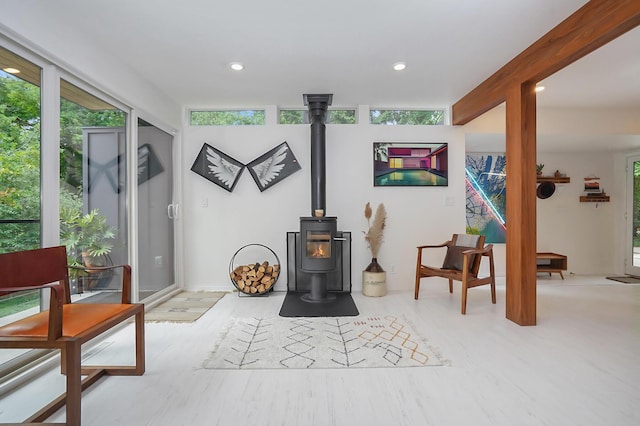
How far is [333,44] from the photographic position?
254cm

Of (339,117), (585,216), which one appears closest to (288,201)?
(339,117)

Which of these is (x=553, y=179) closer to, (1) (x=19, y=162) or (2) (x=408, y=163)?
(2) (x=408, y=163)

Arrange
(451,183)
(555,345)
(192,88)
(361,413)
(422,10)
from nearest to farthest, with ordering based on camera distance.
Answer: (361,413) → (422,10) → (555,345) → (192,88) → (451,183)

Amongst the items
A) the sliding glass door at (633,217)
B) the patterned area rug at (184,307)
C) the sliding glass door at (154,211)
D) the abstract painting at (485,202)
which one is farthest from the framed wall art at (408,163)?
the sliding glass door at (633,217)

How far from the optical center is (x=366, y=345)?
7.78ft

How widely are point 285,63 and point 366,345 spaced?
2.55m

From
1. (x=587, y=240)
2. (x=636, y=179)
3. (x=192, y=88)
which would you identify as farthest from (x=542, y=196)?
(x=192, y=88)

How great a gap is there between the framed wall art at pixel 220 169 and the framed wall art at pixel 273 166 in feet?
0.73

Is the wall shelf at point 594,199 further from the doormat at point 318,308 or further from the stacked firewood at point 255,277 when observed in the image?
the stacked firewood at point 255,277

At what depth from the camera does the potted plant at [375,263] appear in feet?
12.3

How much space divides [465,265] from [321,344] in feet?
5.54

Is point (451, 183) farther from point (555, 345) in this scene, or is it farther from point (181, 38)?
point (181, 38)

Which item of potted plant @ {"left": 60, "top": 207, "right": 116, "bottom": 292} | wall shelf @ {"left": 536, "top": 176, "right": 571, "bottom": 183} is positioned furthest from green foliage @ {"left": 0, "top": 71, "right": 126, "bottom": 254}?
wall shelf @ {"left": 536, "top": 176, "right": 571, "bottom": 183}

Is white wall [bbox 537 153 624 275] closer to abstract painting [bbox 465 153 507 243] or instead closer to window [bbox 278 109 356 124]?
abstract painting [bbox 465 153 507 243]
